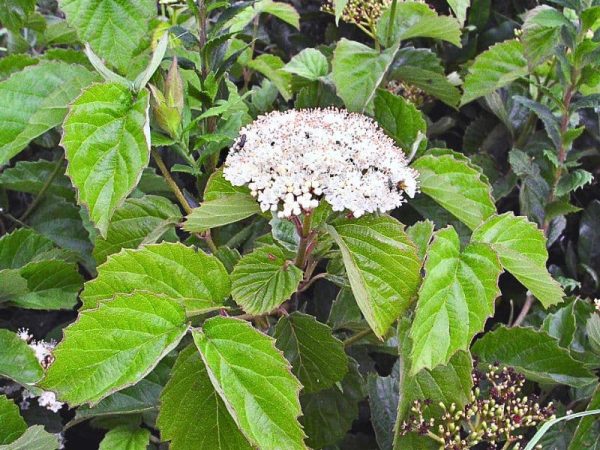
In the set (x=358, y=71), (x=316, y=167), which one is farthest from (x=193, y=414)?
(x=358, y=71)

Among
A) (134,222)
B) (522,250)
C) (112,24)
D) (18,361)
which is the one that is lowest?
(18,361)

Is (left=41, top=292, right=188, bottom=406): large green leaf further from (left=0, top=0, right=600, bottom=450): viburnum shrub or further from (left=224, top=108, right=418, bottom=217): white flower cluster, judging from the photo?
(left=224, top=108, right=418, bottom=217): white flower cluster

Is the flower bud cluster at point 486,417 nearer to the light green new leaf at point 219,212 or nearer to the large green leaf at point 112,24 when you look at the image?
the light green new leaf at point 219,212

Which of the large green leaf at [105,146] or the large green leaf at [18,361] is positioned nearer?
the large green leaf at [105,146]

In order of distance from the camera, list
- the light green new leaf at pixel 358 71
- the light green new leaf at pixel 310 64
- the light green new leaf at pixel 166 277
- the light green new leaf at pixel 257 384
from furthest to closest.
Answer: the light green new leaf at pixel 310 64 → the light green new leaf at pixel 358 71 → the light green new leaf at pixel 166 277 → the light green new leaf at pixel 257 384

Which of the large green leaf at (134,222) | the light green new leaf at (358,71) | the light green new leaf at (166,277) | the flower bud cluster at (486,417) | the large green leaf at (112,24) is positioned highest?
the large green leaf at (112,24)

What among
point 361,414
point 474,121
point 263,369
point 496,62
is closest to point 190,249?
point 263,369

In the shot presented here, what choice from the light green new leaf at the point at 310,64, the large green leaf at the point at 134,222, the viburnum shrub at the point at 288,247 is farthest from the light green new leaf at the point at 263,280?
the light green new leaf at the point at 310,64

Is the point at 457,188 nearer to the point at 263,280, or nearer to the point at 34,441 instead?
the point at 263,280
